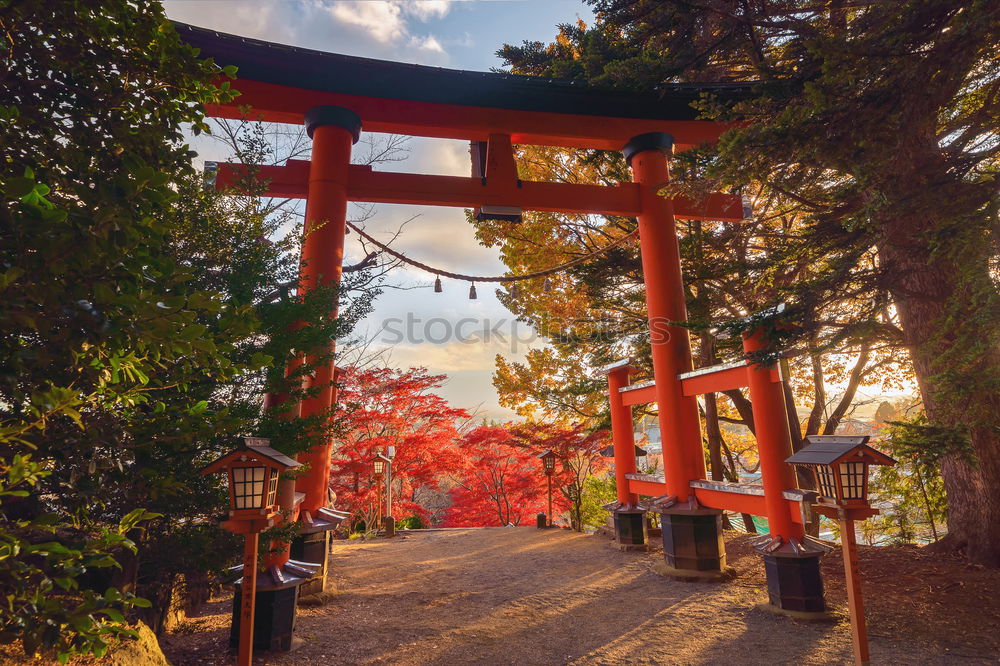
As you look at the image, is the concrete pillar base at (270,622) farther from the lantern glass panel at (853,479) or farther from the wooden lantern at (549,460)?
the wooden lantern at (549,460)

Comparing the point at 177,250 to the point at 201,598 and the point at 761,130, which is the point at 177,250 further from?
the point at 761,130

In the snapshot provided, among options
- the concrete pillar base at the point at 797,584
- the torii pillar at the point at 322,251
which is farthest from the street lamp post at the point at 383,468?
the concrete pillar base at the point at 797,584

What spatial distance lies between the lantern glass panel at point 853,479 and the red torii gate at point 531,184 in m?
1.47

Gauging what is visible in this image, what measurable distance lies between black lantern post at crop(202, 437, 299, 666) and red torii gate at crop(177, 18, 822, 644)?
5.15ft

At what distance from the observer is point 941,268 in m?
4.88

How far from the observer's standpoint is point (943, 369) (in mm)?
4254

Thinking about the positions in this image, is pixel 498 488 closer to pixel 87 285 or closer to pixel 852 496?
pixel 852 496

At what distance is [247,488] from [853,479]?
4.14 m

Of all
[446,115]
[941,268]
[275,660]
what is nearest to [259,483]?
[275,660]

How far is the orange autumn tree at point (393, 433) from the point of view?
11.2 metres

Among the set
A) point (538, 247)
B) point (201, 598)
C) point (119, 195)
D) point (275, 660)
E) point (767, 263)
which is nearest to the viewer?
point (119, 195)

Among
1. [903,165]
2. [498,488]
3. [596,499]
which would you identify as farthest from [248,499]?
[596,499]

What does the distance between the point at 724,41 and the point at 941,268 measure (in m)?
3.39

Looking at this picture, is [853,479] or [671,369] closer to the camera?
[853,479]
